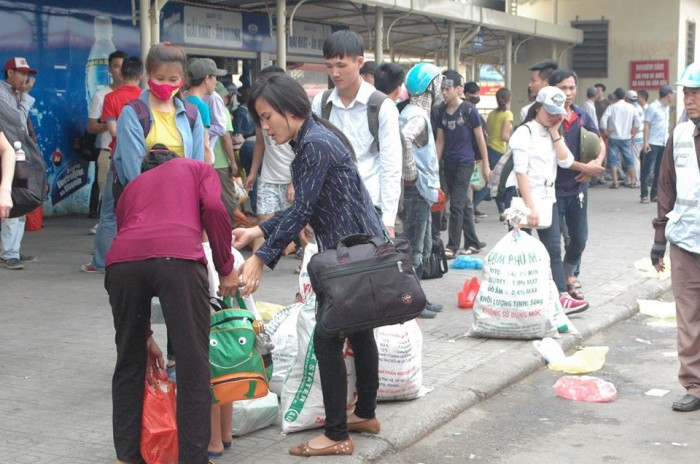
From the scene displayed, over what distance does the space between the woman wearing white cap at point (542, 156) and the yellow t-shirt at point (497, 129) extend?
22.3 ft

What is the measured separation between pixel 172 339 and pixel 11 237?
19.7ft

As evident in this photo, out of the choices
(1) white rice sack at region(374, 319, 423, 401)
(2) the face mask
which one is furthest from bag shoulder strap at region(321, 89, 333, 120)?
(1) white rice sack at region(374, 319, 423, 401)

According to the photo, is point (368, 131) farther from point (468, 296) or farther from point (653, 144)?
point (653, 144)

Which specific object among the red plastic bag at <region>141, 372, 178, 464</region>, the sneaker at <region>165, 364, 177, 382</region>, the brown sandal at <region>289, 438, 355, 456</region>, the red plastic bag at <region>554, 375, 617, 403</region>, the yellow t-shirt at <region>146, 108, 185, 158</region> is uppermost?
the yellow t-shirt at <region>146, 108, 185, 158</region>

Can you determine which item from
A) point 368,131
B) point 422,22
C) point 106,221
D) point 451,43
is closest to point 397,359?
point 368,131

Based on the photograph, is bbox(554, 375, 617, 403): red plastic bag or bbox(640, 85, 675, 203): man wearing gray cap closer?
bbox(554, 375, 617, 403): red plastic bag

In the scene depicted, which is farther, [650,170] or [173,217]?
[650,170]

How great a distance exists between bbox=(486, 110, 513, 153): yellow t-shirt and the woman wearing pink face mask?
366 inches

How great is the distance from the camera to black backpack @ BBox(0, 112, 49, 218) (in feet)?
17.7

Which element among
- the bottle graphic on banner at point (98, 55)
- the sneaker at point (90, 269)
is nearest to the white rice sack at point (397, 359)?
the sneaker at point (90, 269)

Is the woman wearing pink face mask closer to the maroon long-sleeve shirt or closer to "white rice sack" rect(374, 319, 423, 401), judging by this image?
the maroon long-sleeve shirt

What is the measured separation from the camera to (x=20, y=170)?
17.8 ft

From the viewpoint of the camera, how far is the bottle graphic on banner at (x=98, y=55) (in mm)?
12922

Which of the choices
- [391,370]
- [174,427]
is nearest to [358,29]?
[391,370]
